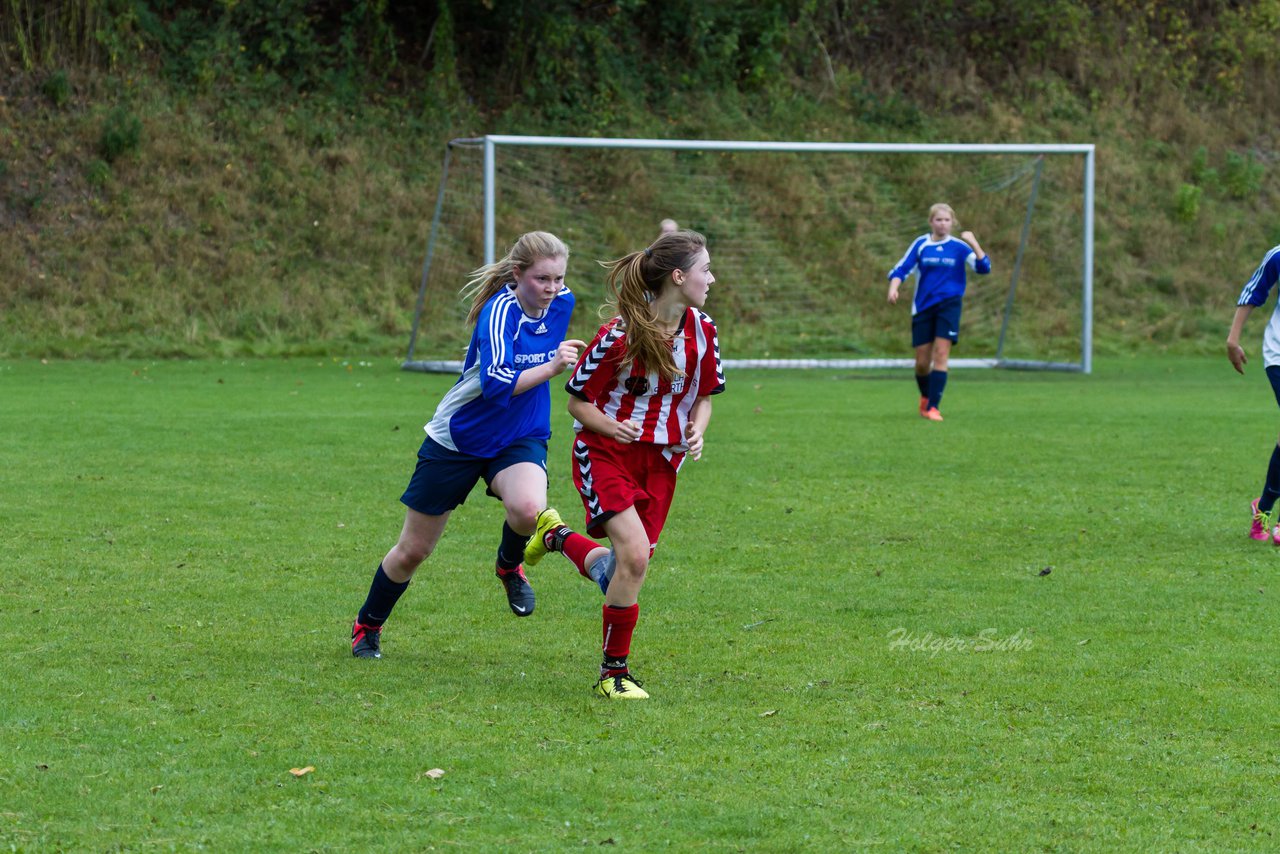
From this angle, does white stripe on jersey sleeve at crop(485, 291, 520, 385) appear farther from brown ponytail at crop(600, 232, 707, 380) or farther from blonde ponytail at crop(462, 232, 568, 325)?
brown ponytail at crop(600, 232, 707, 380)

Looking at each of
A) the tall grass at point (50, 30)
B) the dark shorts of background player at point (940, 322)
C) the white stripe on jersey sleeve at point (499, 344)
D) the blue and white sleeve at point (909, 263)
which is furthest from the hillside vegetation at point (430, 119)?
the white stripe on jersey sleeve at point (499, 344)

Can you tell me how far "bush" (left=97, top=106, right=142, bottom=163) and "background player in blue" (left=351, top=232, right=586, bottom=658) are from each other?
19334mm

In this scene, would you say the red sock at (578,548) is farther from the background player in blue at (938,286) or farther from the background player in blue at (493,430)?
the background player in blue at (938,286)

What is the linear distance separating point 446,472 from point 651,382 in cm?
89

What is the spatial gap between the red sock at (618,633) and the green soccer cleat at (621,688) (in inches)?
0.8

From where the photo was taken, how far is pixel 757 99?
27.8 metres

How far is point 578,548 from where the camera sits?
539 centimetres

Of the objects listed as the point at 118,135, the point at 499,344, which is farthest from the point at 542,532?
the point at 118,135

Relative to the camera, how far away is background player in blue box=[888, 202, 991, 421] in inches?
566

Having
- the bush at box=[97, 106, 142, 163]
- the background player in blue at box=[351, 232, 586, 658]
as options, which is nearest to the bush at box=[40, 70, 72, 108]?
the bush at box=[97, 106, 142, 163]

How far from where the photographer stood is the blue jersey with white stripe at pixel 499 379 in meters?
5.47

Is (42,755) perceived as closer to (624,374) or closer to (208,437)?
(624,374)

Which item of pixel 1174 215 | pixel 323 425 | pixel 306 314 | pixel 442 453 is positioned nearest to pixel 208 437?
pixel 323 425

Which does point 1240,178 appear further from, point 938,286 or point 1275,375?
point 1275,375
